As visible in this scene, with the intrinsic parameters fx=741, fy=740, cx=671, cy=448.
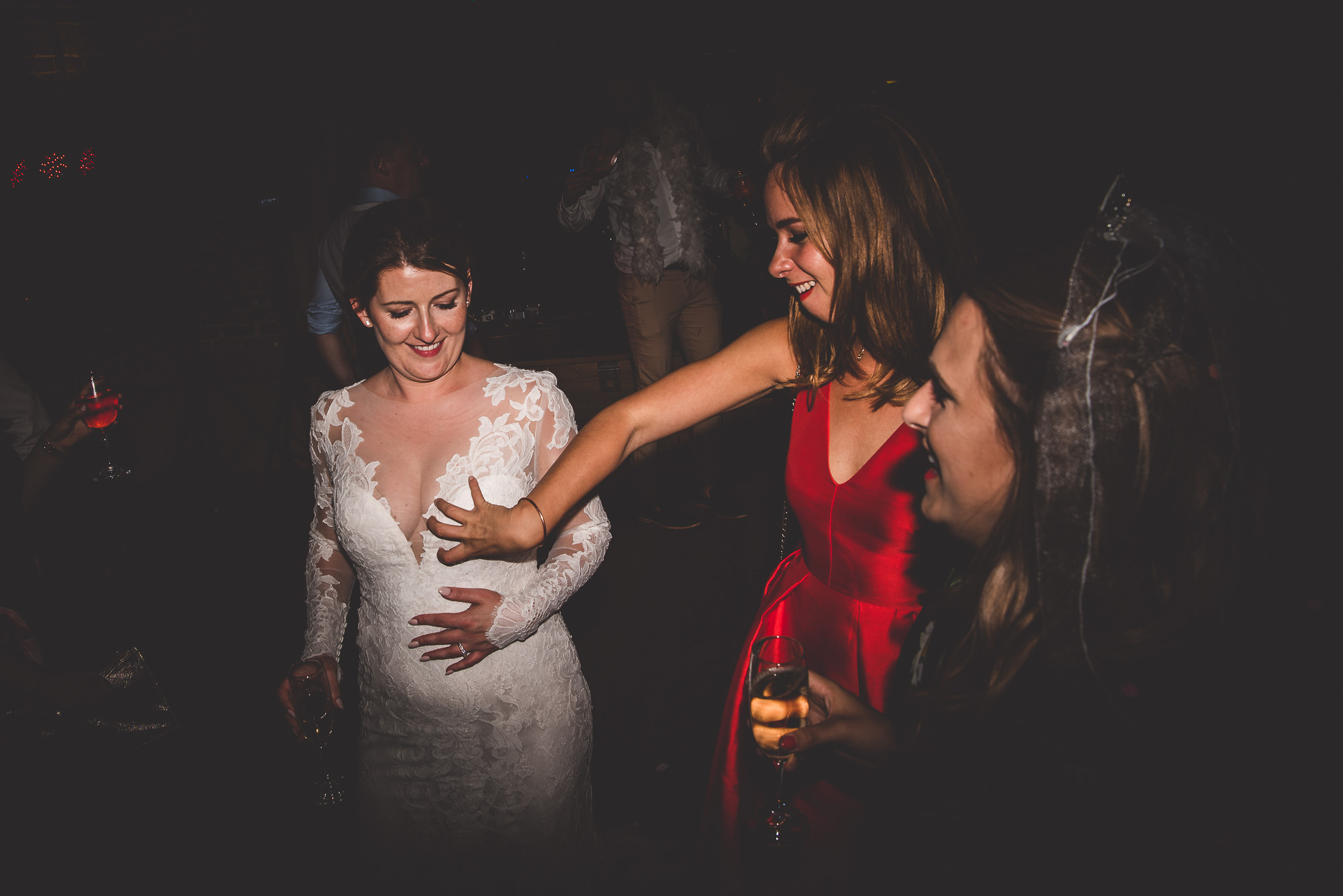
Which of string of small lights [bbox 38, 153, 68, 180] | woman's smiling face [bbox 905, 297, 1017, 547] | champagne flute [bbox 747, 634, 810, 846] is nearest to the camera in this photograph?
woman's smiling face [bbox 905, 297, 1017, 547]

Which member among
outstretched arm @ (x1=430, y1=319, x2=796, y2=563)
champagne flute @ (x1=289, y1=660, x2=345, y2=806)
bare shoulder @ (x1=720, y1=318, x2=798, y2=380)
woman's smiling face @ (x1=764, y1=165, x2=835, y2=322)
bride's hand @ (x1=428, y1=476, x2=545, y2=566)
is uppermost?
woman's smiling face @ (x1=764, y1=165, x2=835, y2=322)

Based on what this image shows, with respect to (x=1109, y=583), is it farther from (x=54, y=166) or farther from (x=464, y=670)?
(x=54, y=166)

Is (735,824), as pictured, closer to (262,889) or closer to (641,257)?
(262,889)

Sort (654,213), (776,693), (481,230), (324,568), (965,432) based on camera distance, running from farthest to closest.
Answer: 1. (481,230)
2. (654,213)
3. (324,568)
4. (776,693)
5. (965,432)

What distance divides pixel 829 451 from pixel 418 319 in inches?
39.6

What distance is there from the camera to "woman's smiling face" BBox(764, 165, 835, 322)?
5.05 ft

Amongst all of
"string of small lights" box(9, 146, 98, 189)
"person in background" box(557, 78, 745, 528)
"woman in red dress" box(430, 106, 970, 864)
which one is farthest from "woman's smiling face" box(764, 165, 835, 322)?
"string of small lights" box(9, 146, 98, 189)

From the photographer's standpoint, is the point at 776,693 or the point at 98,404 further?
the point at 98,404

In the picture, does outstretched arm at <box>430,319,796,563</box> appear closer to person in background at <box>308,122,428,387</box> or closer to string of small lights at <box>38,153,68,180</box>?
person in background at <box>308,122,428,387</box>

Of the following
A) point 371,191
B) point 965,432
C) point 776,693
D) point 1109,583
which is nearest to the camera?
point 1109,583

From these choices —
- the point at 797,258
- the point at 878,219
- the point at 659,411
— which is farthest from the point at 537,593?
the point at 878,219

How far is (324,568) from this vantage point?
6.42 ft

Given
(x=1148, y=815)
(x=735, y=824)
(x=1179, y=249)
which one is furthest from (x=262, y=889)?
(x=1179, y=249)

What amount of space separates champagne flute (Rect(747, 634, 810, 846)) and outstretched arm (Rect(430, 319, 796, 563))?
514 millimetres
